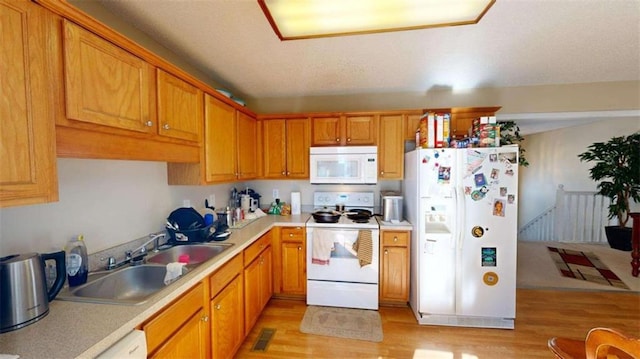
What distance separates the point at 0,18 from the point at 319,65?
191 centimetres

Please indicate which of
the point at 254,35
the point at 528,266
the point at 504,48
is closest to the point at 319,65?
the point at 254,35

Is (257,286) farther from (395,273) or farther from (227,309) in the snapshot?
(395,273)

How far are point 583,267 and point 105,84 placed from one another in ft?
18.3

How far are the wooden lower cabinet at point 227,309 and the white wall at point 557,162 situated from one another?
22.0 ft

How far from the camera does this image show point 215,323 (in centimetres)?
160

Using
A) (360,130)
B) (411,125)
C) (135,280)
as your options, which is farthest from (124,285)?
(411,125)

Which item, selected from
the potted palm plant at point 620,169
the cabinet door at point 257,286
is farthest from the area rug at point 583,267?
the cabinet door at point 257,286

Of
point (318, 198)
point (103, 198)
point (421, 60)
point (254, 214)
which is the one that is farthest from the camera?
point (318, 198)

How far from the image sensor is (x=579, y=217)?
15.5 feet

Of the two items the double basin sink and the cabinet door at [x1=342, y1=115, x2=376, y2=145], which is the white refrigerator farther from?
the double basin sink

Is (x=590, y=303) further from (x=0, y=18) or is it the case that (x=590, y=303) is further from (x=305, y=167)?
(x=0, y=18)

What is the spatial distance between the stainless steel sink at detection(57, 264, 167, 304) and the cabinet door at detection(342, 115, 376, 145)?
2153 millimetres

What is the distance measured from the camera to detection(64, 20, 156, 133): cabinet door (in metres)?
1.03

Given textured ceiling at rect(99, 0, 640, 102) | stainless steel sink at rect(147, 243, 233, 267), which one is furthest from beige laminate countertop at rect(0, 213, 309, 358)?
textured ceiling at rect(99, 0, 640, 102)
